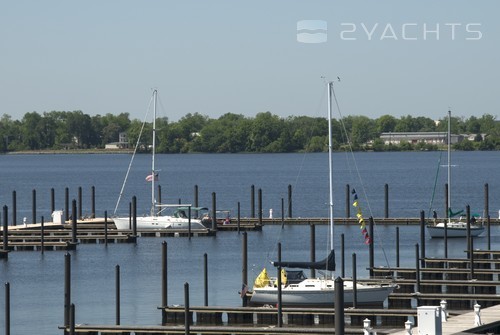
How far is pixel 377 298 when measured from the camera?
54000 mm

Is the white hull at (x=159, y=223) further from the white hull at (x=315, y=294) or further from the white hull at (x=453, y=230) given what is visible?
the white hull at (x=315, y=294)

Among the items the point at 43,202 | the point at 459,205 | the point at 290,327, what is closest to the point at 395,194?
the point at 459,205

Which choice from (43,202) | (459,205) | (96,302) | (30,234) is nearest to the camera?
(96,302)

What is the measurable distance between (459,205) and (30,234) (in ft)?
176

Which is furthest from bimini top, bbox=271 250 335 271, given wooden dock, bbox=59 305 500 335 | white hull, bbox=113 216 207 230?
white hull, bbox=113 216 207 230

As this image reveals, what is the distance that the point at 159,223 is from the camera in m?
91.4

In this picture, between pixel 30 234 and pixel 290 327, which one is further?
pixel 30 234

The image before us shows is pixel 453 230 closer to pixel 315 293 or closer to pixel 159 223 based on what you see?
pixel 159 223

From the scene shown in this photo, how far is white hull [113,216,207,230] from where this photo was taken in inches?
3585

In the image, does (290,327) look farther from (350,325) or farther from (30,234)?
(30,234)

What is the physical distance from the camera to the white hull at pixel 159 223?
91062mm

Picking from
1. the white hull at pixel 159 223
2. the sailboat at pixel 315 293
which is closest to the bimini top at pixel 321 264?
the sailboat at pixel 315 293

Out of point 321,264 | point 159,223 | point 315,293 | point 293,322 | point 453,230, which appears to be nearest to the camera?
point 293,322

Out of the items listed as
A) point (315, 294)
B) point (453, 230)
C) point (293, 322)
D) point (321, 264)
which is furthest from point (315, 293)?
point (453, 230)
